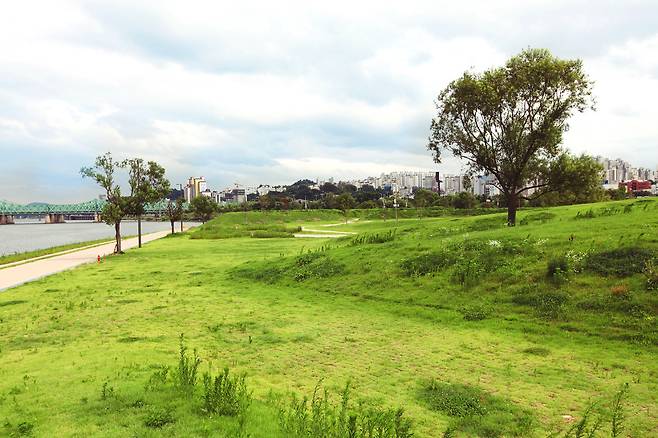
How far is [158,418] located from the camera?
6.74 metres


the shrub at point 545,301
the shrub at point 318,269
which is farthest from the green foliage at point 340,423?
the shrub at point 318,269

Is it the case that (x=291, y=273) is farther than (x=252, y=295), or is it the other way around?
(x=291, y=273)

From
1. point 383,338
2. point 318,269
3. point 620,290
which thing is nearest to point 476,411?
point 383,338

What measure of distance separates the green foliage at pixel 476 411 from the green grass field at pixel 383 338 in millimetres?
35

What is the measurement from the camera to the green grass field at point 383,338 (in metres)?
7.28

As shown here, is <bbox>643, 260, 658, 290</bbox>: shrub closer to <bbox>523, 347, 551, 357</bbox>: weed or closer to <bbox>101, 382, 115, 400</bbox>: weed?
<bbox>523, 347, 551, 357</bbox>: weed

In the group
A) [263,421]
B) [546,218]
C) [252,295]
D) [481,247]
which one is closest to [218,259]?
[252,295]

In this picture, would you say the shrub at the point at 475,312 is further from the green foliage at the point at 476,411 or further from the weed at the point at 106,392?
the weed at the point at 106,392

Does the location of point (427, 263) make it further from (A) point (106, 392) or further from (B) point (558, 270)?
(A) point (106, 392)

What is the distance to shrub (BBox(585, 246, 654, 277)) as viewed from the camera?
536 inches

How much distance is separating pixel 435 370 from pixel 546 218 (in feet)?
79.8

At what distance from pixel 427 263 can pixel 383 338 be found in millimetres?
6741

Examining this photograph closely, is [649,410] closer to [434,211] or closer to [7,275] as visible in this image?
[7,275]

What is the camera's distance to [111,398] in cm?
752
